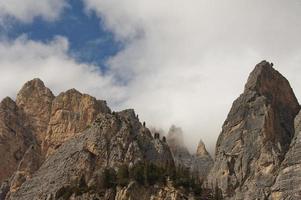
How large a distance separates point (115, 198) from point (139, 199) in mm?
5737

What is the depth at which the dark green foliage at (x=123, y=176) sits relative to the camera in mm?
159125

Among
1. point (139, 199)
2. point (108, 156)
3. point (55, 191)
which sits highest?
point (108, 156)

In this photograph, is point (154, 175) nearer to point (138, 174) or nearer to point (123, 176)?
point (138, 174)

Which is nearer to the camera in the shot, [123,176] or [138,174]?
[138,174]

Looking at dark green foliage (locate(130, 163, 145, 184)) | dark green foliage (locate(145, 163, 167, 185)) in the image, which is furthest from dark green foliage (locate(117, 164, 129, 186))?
dark green foliage (locate(145, 163, 167, 185))

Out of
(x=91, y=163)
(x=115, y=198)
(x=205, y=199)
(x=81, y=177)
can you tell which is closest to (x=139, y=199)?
(x=115, y=198)

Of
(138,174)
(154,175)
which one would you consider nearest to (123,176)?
(138,174)

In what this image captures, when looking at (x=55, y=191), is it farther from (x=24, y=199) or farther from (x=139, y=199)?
(x=139, y=199)

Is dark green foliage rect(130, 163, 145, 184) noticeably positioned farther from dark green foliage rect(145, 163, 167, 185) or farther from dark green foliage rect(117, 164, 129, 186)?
dark green foliage rect(117, 164, 129, 186)

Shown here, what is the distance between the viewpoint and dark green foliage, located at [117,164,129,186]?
15912 cm

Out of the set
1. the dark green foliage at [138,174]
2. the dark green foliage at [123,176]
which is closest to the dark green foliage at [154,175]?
the dark green foliage at [138,174]

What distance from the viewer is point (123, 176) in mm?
162875

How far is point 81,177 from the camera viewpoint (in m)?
182

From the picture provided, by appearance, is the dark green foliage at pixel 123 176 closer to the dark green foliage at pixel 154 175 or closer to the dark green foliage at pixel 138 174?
the dark green foliage at pixel 138 174
